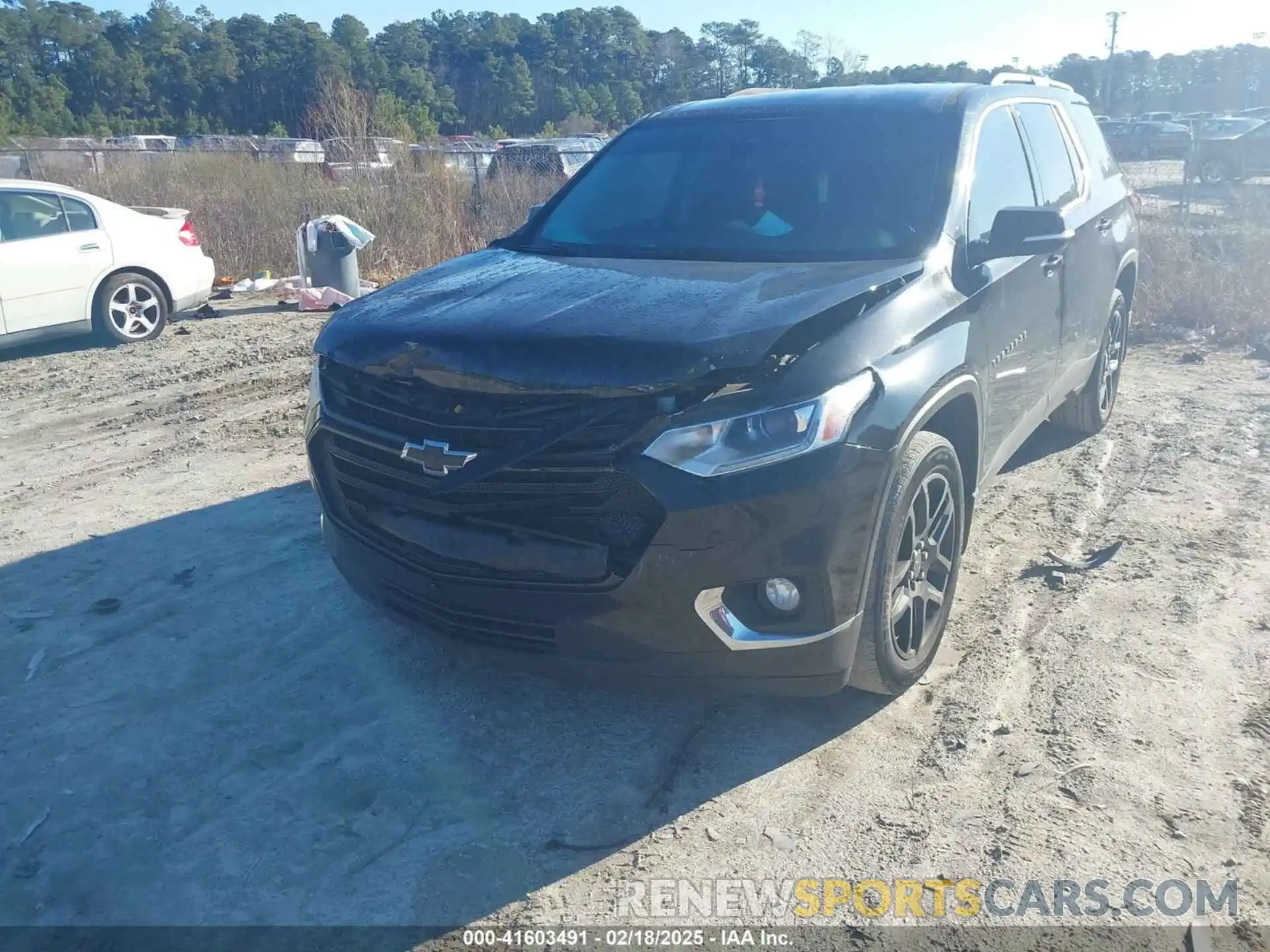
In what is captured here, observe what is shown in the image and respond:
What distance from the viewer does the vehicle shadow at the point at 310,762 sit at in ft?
9.03

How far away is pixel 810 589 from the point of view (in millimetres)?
2916

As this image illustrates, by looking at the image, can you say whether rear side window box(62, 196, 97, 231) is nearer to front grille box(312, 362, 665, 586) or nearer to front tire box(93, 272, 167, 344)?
front tire box(93, 272, 167, 344)

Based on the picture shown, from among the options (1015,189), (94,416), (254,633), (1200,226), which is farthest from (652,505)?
(1200,226)

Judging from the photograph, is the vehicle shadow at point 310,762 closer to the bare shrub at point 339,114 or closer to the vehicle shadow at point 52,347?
the vehicle shadow at point 52,347

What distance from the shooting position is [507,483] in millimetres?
2961

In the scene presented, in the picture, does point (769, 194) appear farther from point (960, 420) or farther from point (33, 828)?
point (33, 828)

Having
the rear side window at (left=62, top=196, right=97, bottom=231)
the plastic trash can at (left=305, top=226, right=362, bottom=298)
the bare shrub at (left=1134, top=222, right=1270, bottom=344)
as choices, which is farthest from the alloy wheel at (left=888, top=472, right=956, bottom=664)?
the plastic trash can at (left=305, top=226, right=362, bottom=298)

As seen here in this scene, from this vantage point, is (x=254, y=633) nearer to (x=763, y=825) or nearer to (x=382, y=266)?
(x=763, y=825)

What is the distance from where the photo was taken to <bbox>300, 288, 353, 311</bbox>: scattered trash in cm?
1137

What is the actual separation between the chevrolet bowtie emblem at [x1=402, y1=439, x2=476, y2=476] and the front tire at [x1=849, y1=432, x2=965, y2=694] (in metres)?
1.22

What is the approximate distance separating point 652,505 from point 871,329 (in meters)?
0.88

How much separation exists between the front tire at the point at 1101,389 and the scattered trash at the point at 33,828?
16.8 feet

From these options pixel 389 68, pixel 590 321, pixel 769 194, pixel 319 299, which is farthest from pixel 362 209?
pixel 389 68

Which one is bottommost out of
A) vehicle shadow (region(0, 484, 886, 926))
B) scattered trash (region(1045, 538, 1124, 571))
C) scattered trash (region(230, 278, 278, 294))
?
scattered trash (region(1045, 538, 1124, 571))
